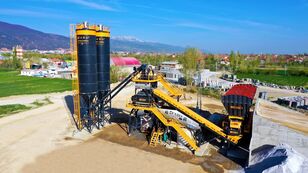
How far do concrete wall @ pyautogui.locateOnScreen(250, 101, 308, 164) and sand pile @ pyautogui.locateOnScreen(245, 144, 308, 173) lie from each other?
1.37 ft

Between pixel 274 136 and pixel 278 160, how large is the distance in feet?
7.06

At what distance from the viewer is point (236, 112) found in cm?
1809

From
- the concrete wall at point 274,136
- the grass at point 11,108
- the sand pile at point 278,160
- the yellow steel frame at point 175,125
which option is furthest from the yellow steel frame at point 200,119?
the grass at point 11,108

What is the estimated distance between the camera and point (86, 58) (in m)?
22.1

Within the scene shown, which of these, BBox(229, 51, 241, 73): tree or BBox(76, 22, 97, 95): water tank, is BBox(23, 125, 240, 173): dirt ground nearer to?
BBox(76, 22, 97, 95): water tank

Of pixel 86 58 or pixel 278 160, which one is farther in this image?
pixel 86 58

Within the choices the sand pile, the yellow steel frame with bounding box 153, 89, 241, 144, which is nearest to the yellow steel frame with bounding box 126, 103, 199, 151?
the yellow steel frame with bounding box 153, 89, 241, 144

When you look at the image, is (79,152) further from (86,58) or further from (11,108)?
(11,108)

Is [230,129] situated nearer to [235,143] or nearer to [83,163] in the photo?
[235,143]

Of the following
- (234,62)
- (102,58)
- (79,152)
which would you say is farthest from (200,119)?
(234,62)

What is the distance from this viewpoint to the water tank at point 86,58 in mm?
21609

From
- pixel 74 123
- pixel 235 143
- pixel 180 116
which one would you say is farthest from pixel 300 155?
pixel 74 123

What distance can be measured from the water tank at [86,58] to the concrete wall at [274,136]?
14.1 metres

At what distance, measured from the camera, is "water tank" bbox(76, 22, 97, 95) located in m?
21.6
